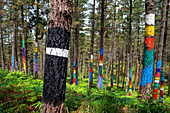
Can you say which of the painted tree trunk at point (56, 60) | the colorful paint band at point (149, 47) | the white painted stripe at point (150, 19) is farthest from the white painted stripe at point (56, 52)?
the white painted stripe at point (150, 19)

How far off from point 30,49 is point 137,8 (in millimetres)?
24964

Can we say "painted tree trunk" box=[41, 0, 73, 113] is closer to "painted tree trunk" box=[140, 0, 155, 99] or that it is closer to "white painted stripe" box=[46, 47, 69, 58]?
"white painted stripe" box=[46, 47, 69, 58]

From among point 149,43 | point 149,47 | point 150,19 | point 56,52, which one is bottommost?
point 56,52

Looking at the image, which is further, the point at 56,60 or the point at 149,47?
the point at 149,47

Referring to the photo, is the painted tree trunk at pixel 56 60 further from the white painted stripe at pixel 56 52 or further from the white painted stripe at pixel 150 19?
the white painted stripe at pixel 150 19

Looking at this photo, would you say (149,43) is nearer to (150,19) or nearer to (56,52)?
(150,19)

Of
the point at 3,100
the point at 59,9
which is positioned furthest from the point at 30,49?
the point at 59,9

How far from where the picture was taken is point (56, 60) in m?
1.95

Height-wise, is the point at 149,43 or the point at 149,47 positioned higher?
the point at 149,43

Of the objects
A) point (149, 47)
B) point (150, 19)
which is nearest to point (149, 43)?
point (149, 47)

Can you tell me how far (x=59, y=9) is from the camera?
2.01m

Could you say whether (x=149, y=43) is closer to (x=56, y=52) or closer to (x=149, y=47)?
(x=149, y=47)

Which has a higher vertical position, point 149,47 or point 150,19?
point 150,19

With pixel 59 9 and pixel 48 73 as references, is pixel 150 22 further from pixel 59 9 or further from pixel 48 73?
pixel 48 73
